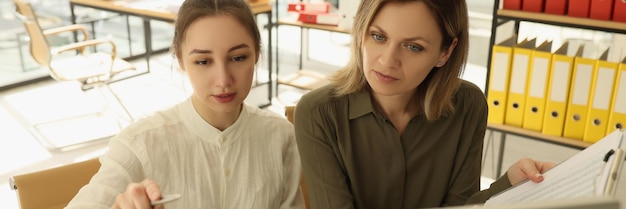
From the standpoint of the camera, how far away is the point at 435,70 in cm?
145

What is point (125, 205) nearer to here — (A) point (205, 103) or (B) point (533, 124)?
(A) point (205, 103)

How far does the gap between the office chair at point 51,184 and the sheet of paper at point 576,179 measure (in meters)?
1.02

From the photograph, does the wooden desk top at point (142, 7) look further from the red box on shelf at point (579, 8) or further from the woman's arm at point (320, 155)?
the woman's arm at point (320, 155)

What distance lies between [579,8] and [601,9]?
3.2 inches

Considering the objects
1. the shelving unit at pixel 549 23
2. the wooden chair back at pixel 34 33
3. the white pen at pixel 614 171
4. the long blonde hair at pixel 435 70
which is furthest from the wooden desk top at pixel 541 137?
the wooden chair back at pixel 34 33

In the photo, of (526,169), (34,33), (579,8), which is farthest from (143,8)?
(526,169)

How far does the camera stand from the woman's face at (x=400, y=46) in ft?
4.10

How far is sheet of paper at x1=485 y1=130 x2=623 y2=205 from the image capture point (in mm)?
776

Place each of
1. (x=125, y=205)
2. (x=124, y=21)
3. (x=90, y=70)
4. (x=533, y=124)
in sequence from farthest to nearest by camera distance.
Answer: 1. (x=124, y=21)
2. (x=90, y=70)
3. (x=533, y=124)
4. (x=125, y=205)

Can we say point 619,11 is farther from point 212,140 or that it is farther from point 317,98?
point 212,140

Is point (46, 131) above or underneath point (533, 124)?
underneath

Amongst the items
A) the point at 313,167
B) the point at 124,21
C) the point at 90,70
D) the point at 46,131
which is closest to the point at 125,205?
the point at 313,167

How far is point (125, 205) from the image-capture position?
98cm

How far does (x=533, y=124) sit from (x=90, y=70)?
94.4 inches
